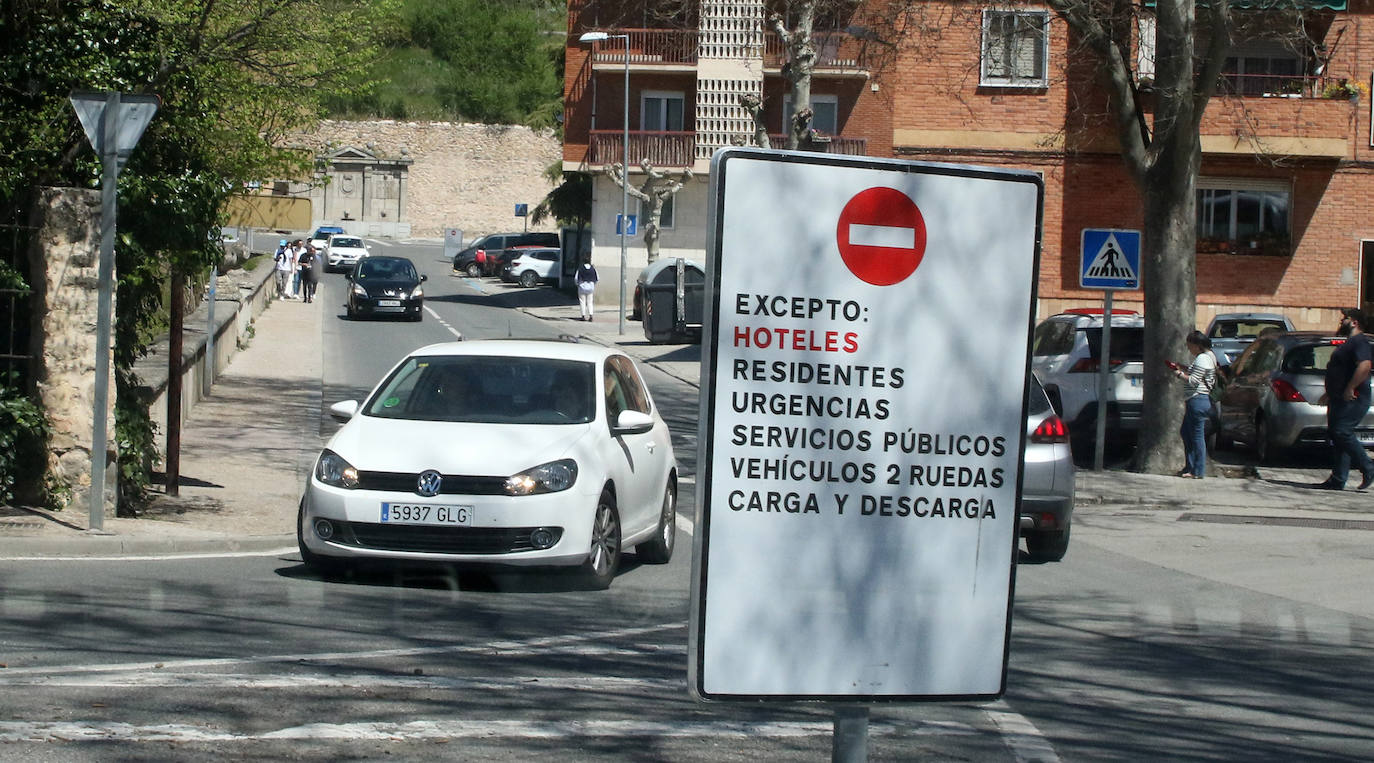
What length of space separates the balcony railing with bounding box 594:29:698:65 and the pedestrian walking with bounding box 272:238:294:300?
11.1m

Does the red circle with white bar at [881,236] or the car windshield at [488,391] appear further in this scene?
the car windshield at [488,391]

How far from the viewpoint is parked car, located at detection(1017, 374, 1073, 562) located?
11.3m

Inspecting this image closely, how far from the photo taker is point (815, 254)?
2.60 metres

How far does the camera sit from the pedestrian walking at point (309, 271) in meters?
45.7

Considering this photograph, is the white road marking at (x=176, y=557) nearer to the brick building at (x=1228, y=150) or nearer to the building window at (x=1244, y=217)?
the brick building at (x=1228, y=150)

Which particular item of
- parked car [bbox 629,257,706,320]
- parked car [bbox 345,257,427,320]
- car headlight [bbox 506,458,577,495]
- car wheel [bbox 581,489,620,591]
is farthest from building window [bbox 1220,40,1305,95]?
car headlight [bbox 506,458,577,495]

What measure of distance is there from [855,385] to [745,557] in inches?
13.8

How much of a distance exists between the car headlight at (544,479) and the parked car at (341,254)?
5542 centimetres

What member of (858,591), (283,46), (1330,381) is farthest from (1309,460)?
(858,591)

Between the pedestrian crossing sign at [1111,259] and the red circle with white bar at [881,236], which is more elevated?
the pedestrian crossing sign at [1111,259]

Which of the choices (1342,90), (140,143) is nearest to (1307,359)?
(140,143)

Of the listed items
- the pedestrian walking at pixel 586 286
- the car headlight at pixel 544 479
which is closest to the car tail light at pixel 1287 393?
the car headlight at pixel 544 479

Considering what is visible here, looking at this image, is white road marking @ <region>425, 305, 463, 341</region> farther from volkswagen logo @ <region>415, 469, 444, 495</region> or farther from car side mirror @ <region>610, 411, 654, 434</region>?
volkswagen logo @ <region>415, 469, 444, 495</region>

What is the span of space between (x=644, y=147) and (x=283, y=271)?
1173cm
